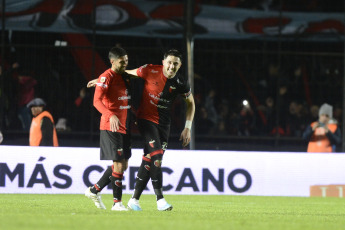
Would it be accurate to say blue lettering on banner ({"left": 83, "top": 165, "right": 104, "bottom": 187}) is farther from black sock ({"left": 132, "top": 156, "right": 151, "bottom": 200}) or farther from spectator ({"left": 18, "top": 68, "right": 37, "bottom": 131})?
spectator ({"left": 18, "top": 68, "right": 37, "bottom": 131})

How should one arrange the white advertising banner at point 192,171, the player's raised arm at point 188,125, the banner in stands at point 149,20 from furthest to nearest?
the banner in stands at point 149,20 < the white advertising banner at point 192,171 < the player's raised arm at point 188,125

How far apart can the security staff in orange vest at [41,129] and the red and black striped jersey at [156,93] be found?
22.7 ft

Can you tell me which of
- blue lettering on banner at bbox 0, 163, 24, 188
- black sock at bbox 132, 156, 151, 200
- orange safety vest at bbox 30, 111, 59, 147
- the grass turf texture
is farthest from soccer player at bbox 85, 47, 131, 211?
orange safety vest at bbox 30, 111, 59, 147

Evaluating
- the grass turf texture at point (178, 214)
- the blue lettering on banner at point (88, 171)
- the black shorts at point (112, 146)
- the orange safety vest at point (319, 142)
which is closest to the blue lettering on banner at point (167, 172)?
the grass turf texture at point (178, 214)

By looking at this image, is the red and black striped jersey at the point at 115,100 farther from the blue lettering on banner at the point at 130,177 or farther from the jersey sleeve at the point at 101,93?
the blue lettering on banner at the point at 130,177

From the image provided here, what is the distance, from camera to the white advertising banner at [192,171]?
16.3 m

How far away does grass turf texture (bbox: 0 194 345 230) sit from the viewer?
9469 mm

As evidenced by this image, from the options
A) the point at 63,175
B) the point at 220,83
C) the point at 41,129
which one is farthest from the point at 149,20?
the point at 63,175

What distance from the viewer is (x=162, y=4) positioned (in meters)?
23.3

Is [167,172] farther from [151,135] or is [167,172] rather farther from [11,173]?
[151,135]

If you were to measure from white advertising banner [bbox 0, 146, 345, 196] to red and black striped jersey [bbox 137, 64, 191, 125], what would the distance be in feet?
16.4

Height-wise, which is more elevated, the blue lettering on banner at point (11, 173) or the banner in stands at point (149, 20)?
the banner in stands at point (149, 20)

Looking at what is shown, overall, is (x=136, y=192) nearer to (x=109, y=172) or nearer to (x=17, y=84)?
(x=109, y=172)

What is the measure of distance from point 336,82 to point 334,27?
52.5 inches
